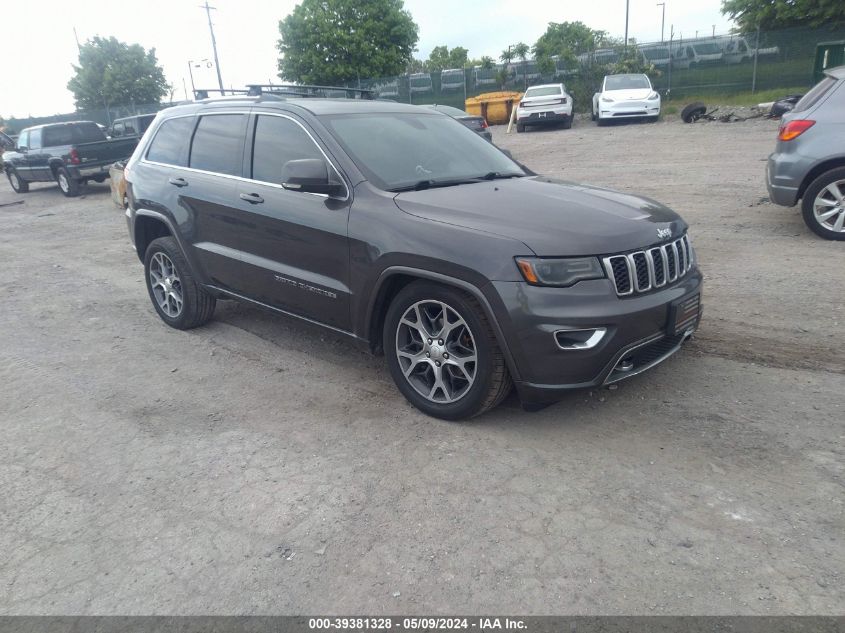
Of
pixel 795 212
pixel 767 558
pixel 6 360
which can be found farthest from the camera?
pixel 795 212

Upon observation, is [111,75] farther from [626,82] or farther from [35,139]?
[626,82]

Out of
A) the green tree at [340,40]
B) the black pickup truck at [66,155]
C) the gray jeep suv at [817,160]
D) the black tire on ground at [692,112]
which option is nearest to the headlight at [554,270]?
the gray jeep suv at [817,160]

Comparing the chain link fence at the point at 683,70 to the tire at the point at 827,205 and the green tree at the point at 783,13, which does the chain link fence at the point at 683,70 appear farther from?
the tire at the point at 827,205

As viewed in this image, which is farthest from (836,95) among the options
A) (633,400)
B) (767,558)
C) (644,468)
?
(767,558)

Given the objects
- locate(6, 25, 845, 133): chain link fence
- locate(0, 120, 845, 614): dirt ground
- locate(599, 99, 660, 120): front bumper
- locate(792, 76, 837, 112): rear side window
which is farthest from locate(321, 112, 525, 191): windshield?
locate(6, 25, 845, 133): chain link fence

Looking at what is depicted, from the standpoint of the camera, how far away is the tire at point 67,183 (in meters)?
16.7

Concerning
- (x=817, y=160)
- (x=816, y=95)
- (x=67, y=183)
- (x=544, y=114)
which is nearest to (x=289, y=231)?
(x=817, y=160)

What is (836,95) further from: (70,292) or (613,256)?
(70,292)

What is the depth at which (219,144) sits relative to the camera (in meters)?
5.12

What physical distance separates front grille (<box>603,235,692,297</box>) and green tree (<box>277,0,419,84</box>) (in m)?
37.6

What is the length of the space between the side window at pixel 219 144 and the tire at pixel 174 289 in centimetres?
80

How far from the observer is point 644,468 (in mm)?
3350

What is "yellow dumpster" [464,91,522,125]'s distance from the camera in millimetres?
27594

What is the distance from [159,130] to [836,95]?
6.69 meters
